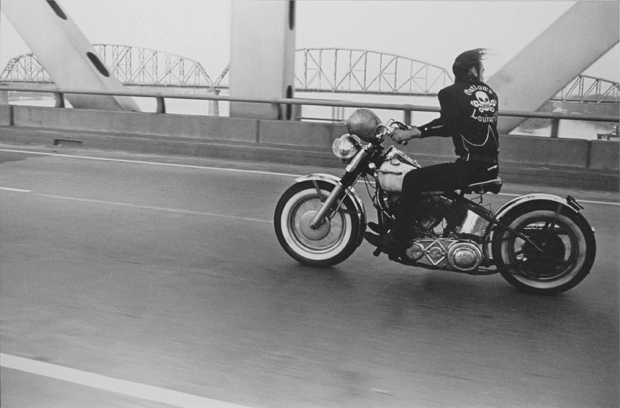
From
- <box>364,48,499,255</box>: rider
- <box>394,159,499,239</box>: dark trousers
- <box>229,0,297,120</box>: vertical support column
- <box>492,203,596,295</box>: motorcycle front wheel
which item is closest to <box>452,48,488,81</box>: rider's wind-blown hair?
<box>364,48,499,255</box>: rider

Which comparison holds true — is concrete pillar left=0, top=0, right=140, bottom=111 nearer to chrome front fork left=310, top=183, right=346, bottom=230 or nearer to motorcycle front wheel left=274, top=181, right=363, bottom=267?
motorcycle front wheel left=274, top=181, right=363, bottom=267

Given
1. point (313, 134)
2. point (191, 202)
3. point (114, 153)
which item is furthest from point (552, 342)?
point (114, 153)

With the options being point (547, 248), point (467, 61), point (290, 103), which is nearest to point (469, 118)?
point (467, 61)

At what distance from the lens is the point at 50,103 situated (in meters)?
18.0

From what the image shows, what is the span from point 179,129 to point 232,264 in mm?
9893

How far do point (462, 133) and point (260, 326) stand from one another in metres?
2.14

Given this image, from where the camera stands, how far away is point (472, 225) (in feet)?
20.5

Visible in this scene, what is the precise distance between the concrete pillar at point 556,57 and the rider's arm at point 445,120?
811 centimetres

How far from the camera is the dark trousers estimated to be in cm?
616

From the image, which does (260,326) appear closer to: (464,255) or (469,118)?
(464,255)

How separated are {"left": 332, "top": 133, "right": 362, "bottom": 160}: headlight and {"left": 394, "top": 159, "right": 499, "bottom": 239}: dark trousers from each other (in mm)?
532

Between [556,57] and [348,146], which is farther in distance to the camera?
[556,57]

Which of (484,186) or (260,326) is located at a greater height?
(484,186)

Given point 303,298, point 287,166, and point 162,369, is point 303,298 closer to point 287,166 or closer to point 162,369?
point 162,369
